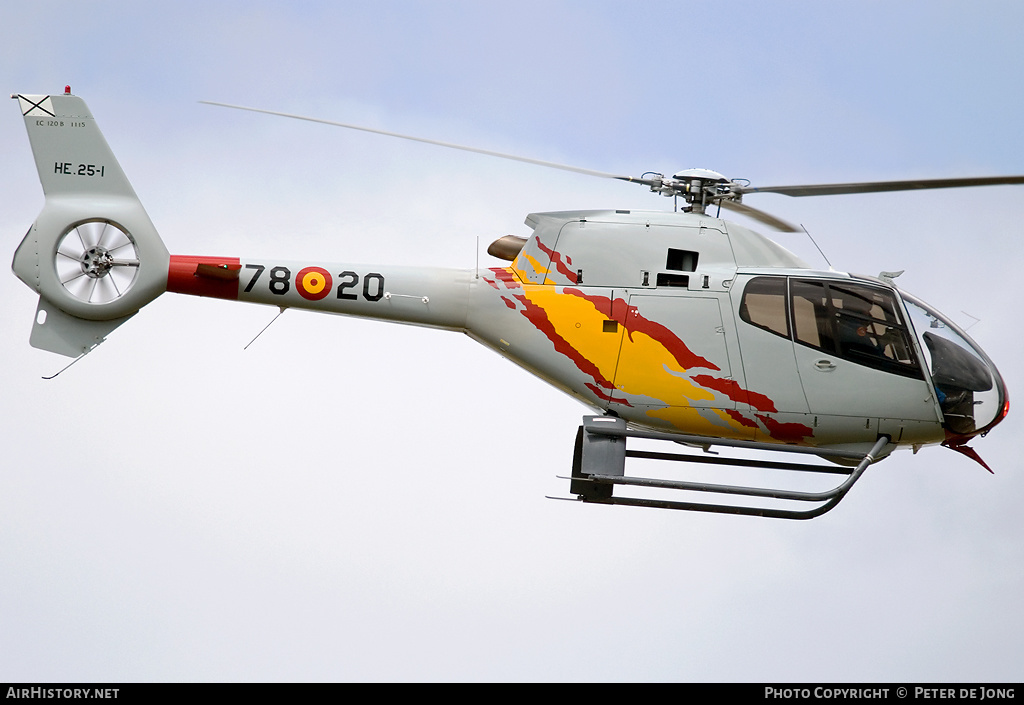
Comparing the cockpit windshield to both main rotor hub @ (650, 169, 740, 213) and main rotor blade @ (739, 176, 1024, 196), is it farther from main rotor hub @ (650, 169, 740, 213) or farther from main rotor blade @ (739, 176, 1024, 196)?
main rotor hub @ (650, 169, 740, 213)

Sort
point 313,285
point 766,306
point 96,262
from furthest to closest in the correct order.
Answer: point 96,262 < point 313,285 < point 766,306

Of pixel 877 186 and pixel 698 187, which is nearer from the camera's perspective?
pixel 877 186

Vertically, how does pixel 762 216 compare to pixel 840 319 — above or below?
above

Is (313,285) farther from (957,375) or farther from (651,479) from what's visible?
(957,375)

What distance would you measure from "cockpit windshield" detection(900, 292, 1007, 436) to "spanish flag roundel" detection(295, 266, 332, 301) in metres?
5.15

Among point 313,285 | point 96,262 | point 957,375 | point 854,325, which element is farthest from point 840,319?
point 96,262

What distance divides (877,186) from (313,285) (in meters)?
5.02

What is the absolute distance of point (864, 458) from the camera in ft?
36.6

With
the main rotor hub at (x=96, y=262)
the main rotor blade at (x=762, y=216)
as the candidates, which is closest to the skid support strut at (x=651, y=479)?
the main rotor blade at (x=762, y=216)

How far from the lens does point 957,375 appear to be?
1120cm

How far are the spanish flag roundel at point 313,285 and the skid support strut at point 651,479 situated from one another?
2637 millimetres

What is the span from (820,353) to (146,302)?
6.11 m
